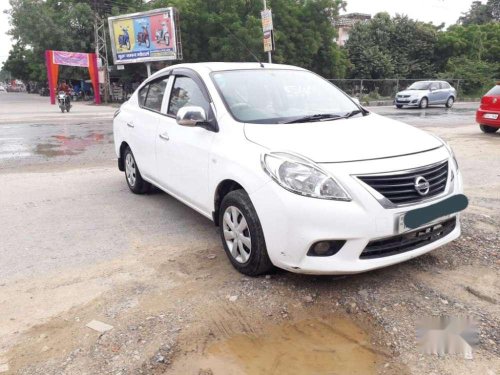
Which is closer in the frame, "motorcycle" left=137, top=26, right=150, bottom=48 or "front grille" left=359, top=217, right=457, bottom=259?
"front grille" left=359, top=217, right=457, bottom=259

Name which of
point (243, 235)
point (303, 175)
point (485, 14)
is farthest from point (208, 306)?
point (485, 14)

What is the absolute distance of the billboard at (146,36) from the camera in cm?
2611

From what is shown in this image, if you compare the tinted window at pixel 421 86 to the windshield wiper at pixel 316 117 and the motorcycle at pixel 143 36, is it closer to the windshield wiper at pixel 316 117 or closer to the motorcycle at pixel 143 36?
the motorcycle at pixel 143 36

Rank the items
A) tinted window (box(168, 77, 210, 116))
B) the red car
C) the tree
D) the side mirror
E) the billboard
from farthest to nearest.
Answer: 1. the tree
2. the billboard
3. the red car
4. tinted window (box(168, 77, 210, 116))
5. the side mirror

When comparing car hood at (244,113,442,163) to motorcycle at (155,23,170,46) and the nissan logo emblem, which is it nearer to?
the nissan logo emblem

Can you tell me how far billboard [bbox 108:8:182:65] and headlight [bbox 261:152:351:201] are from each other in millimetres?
24382

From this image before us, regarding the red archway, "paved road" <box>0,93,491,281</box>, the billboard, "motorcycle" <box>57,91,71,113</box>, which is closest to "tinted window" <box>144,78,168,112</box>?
"paved road" <box>0,93,491,281</box>

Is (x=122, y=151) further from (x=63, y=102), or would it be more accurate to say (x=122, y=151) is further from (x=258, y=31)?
(x=258, y=31)

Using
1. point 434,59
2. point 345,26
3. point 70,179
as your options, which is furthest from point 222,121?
point 345,26

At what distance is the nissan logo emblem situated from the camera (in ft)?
10.4

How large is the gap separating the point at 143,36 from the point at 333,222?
2727 centimetres

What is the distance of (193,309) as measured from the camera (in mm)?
3174

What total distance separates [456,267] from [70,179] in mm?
5772

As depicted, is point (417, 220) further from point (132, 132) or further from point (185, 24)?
point (185, 24)
